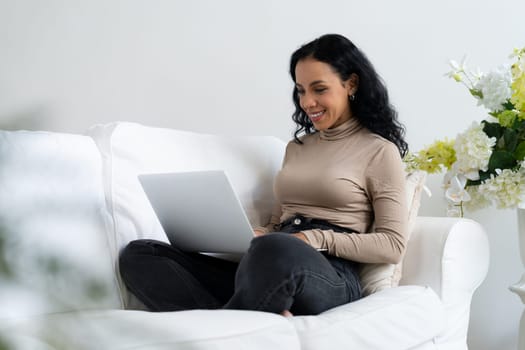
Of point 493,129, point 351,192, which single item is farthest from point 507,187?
point 351,192

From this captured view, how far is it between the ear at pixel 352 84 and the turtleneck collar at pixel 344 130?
8 cm

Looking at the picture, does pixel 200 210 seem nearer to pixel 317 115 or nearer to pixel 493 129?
pixel 317 115

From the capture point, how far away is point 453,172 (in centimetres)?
202

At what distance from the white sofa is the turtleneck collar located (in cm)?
29

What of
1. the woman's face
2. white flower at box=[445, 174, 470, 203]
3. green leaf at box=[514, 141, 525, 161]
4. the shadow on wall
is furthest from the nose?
the shadow on wall

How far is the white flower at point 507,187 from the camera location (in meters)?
1.88

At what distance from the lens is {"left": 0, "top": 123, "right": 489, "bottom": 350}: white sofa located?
0.18 metres

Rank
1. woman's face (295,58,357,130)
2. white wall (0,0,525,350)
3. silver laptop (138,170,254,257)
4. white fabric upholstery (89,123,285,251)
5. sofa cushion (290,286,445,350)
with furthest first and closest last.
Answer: white wall (0,0,525,350)
woman's face (295,58,357,130)
white fabric upholstery (89,123,285,251)
silver laptop (138,170,254,257)
sofa cushion (290,286,445,350)

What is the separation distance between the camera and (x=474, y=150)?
191 centimetres

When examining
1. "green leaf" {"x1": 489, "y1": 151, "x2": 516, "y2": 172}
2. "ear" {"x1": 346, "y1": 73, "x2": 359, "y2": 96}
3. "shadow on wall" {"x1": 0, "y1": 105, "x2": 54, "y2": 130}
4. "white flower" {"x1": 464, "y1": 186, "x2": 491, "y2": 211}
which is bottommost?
"white flower" {"x1": 464, "y1": 186, "x2": 491, "y2": 211}

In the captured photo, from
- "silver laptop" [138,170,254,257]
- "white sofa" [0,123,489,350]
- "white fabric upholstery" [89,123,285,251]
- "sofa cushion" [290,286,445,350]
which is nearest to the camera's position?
"white sofa" [0,123,489,350]

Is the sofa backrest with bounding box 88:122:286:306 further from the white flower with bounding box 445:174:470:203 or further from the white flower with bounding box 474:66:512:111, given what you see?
the white flower with bounding box 474:66:512:111

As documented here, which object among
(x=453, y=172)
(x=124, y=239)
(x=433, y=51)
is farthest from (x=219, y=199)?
(x=433, y=51)

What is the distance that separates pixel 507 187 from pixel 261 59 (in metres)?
1.11
